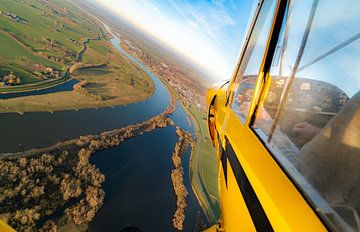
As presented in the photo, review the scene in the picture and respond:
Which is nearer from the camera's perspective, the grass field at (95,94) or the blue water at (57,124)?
the blue water at (57,124)

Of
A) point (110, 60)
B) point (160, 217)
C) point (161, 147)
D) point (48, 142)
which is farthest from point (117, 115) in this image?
point (110, 60)

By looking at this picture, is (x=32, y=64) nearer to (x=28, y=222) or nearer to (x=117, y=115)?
(x=117, y=115)

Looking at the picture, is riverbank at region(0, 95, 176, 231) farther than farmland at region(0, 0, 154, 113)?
No

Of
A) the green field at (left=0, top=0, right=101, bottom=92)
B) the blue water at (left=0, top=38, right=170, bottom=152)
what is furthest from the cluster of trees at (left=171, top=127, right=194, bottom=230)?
the green field at (left=0, top=0, right=101, bottom=92)

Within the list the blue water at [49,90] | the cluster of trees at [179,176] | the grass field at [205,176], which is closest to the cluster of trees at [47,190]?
the cluster of trees at [179,176]

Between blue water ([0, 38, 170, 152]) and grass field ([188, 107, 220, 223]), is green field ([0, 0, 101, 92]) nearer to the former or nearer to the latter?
blue water ([0, 38, 170, 152])

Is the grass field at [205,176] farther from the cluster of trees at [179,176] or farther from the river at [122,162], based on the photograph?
the cluster of trees at [179,176]

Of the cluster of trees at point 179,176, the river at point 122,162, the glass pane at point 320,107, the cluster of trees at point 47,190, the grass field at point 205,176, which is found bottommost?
the cluster of trees at point 47,190
